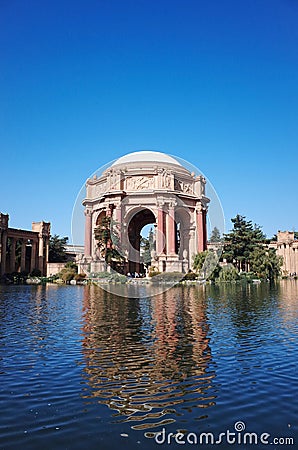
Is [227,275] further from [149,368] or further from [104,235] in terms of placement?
[149,368]

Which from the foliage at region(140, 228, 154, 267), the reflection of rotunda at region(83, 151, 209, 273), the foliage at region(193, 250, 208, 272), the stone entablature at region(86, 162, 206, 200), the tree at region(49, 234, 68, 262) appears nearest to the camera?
the foliage at region(193, 250, 208, 272)

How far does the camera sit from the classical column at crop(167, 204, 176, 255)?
52.2 m

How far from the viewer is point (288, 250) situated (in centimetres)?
7806

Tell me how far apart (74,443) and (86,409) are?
0.96 meters

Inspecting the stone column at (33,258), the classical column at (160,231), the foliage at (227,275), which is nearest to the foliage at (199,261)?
the foliage at (227,275)

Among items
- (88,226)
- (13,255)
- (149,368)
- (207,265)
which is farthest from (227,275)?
(149,368)

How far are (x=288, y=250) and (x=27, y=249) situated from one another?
159 ft

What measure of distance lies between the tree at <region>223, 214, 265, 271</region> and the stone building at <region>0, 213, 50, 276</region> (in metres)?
27.7

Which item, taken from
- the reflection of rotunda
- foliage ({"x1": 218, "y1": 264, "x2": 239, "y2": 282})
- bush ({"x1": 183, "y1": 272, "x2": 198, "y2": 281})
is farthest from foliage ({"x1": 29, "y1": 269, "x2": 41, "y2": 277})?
foliage ({"x1": 218, "y1": 264, "x2": 239, "y2": 282})

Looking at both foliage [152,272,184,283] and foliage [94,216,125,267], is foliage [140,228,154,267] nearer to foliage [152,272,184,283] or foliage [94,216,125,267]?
foliage [94,216,125,267]

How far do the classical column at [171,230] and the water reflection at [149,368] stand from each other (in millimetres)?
39143

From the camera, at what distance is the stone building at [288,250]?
7694cm

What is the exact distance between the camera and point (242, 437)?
451cm

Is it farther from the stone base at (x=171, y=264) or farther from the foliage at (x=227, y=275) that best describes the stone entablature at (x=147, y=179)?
the foliage at (x=227, y=275)
